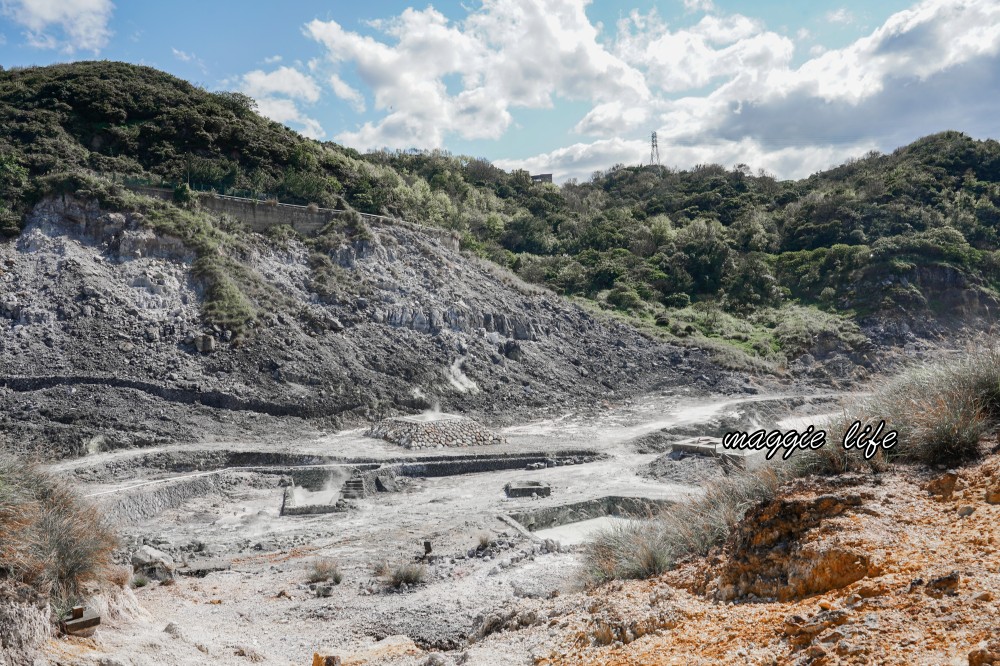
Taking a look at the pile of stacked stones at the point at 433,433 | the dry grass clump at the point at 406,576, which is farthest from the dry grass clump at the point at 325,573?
the pile of stacked stones at the point at 433,433

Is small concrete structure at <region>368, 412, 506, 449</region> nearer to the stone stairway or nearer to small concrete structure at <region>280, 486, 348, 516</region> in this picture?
the stone stairway

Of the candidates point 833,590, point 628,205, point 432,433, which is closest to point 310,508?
point 432,433

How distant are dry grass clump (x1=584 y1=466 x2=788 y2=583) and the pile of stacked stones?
14.0 meters

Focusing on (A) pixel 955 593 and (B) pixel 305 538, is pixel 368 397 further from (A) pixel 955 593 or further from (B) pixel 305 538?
(A) pixel 955 593

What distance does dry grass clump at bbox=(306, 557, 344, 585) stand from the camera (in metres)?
9.05

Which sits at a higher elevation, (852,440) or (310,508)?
(852,440)

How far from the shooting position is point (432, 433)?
20.4 m

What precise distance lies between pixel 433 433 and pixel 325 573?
11221 millimetres

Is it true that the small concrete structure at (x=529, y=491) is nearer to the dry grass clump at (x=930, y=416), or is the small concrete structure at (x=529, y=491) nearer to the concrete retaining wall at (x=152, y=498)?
the concrete retaining wall at (x=152, y=498)

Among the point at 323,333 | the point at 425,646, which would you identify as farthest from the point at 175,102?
the point at 425,646

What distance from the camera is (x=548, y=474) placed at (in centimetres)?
1755

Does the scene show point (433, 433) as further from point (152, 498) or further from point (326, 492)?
point (152, 498)

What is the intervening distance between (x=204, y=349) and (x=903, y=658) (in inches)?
866

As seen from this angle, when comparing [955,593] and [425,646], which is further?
[425,646]
